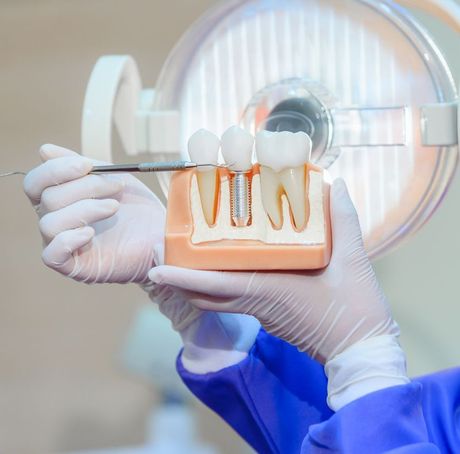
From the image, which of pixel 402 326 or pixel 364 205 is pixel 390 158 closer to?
pixel 364 205

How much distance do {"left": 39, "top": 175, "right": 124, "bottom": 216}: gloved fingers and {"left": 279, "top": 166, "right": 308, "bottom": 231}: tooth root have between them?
221 mm

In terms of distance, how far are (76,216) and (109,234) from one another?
8cm

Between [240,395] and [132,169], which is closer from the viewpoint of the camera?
[132,169]

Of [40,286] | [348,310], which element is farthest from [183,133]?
[40,286]

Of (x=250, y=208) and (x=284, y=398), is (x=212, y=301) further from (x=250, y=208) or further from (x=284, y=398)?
(x=284, y=398)

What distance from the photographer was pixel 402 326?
5.66 feet

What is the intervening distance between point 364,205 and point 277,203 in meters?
0.27

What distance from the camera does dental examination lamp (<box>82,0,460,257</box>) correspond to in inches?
42.1

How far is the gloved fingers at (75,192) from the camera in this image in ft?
3.00

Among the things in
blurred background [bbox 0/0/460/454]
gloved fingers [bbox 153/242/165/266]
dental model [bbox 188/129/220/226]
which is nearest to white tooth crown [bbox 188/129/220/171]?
dental model [bbox 188/129/220/226]

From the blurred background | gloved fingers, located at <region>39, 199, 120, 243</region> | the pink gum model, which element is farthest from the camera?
the blurred background

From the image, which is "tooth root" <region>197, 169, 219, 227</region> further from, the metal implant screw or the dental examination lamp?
the dental examination lamp

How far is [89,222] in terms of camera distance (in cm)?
91

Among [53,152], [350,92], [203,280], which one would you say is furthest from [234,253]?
[350,92]
